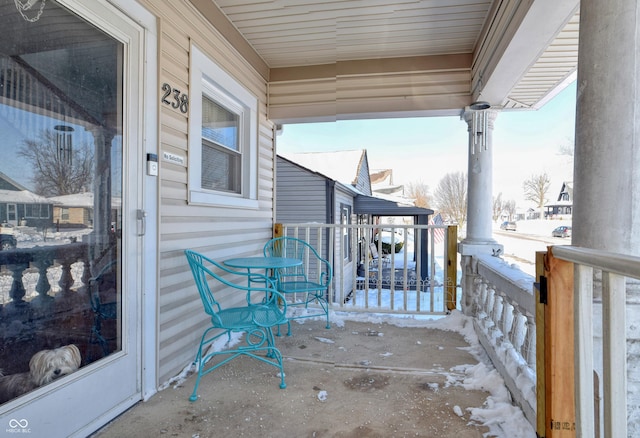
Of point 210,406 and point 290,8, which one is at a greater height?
point 290,8

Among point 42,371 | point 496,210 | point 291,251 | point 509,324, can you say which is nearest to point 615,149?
point 509,324

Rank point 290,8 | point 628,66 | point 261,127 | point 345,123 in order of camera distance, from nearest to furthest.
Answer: point 628,66
point 290,8
point 261,127
point 345,123

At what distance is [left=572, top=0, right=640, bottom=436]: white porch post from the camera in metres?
1.23

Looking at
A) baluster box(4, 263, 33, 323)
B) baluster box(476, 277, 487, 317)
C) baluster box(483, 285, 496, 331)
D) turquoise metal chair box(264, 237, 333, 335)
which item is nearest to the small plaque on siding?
baluster box(4, 263, 33, 323)

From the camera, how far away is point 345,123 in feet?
13.5

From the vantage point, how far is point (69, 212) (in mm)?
1506

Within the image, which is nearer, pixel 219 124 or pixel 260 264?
pixel 260 264

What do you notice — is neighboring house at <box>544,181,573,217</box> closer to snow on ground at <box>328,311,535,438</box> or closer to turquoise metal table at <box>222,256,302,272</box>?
snow on ground at <box>328,311,535,438</box>

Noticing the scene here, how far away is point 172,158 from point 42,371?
1290 mm

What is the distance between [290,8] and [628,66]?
88.9 inches

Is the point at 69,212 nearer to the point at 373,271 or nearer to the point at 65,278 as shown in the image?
the point at 65,278

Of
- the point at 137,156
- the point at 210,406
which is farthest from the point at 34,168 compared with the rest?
the point at 210,406

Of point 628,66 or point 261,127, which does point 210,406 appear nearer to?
point 628,66

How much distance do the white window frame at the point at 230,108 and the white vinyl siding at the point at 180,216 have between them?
5 cm
